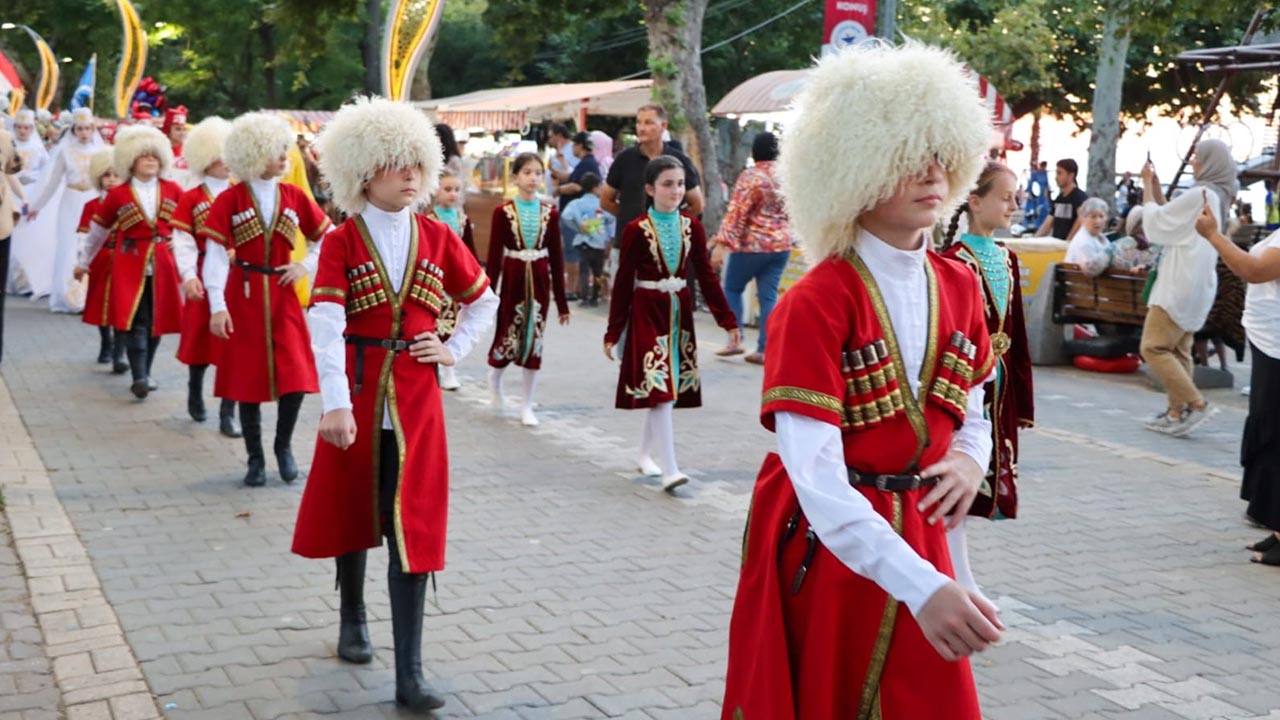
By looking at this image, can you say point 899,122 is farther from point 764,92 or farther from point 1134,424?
point 764,92

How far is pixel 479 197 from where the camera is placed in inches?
1056

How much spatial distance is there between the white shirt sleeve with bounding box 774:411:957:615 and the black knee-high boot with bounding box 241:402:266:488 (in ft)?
19.7

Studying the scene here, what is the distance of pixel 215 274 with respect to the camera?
8.41 meters

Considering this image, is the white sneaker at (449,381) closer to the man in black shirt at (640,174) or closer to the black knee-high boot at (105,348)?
the man in black shirt at (640,174)

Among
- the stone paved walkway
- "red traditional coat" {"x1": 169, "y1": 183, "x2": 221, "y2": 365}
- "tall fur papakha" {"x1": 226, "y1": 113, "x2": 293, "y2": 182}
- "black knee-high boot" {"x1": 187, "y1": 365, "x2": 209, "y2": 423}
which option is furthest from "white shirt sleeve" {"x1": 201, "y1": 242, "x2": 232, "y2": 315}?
"black knee-high boot" {"x1": 187, "y1": 365, "x2": 209, "y2": 423}

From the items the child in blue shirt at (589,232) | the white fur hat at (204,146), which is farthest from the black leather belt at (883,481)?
the child in blue shirt at (589,232)

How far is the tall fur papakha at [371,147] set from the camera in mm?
5125

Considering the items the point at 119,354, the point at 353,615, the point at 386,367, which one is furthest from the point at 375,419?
the point at 119,354

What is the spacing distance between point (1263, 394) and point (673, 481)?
3026 millimetres

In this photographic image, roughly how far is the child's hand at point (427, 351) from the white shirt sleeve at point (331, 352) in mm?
229

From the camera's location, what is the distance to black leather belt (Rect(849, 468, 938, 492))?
2.95m

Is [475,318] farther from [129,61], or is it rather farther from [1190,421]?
→ [129,61]

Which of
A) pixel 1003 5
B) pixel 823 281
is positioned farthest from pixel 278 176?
pixel 1003 5

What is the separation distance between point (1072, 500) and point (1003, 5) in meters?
32.6
